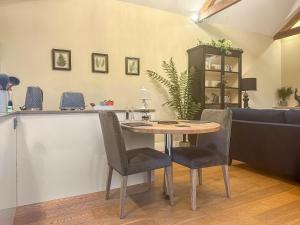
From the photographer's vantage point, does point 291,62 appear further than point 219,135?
Yes

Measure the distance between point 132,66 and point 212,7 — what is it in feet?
6.08

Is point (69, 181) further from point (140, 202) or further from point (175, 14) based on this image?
point (175, 14)

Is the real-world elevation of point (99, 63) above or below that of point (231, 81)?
above

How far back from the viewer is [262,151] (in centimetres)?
284

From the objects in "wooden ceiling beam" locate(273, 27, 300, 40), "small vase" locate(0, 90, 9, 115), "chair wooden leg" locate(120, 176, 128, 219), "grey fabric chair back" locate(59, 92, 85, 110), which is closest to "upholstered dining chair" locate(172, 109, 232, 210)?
"chair wooden leg" locate(120, 176, 128, 219)

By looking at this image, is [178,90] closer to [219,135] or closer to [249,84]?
[249,84]

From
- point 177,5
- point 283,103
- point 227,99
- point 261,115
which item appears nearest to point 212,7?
point 177,5

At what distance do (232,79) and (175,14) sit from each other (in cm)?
175

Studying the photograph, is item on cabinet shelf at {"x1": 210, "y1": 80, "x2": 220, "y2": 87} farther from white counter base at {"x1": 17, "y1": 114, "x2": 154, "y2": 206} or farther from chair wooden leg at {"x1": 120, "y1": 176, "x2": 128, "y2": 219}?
chair wooden leg at {"x1": 120, "y1": 176, "x2": 128, "y2": 219}

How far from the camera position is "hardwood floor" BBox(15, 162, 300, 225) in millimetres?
1860

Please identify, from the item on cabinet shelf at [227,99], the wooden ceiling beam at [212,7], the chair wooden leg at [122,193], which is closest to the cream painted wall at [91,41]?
the wooden ceiling beam at [212,7]

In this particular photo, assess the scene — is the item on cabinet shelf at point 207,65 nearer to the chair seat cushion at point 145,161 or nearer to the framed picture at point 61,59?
the framed picture at point 61,59

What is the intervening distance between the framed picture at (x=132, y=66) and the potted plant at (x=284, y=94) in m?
3.97

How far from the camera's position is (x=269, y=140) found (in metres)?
2.73
